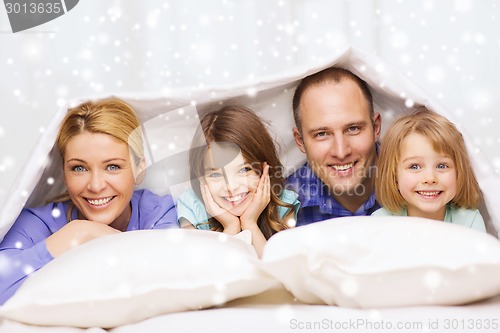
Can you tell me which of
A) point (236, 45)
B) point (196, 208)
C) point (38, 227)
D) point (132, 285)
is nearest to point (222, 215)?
point (196, 208)

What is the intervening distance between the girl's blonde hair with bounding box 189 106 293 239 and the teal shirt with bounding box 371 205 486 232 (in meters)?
0.25

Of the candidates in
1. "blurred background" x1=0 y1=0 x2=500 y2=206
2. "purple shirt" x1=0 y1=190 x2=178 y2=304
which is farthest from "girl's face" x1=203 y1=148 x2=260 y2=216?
"blurred background" x1=0 y1=0 x2=500 y2=206

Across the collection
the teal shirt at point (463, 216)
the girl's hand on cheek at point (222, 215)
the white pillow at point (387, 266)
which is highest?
the white pillow at point (387, 266)

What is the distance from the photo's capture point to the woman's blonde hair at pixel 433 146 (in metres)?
1.50

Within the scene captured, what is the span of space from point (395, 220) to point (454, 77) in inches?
49.5

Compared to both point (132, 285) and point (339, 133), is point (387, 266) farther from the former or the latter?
point (339, 133)

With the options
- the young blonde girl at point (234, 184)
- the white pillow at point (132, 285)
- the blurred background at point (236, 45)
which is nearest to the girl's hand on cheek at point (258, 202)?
the young blonde girl at point (234, 184)

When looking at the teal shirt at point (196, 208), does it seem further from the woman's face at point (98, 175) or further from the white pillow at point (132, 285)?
the white pillow at point (132, 285)

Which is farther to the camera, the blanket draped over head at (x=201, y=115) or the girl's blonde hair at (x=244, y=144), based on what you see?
the girl's blonde hair at (x=244, y=144)

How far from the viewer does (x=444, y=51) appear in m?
2.25

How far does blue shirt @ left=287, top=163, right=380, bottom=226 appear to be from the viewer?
67.0 inches

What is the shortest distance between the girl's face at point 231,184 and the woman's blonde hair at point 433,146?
1.03ft

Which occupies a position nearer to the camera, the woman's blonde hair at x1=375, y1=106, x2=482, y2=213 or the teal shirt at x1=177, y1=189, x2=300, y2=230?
the woman's blonde hair at x1=375, y1=106, x2=482, y2=213

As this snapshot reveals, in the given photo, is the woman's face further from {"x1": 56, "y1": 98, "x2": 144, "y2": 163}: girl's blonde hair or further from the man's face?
the man's face
